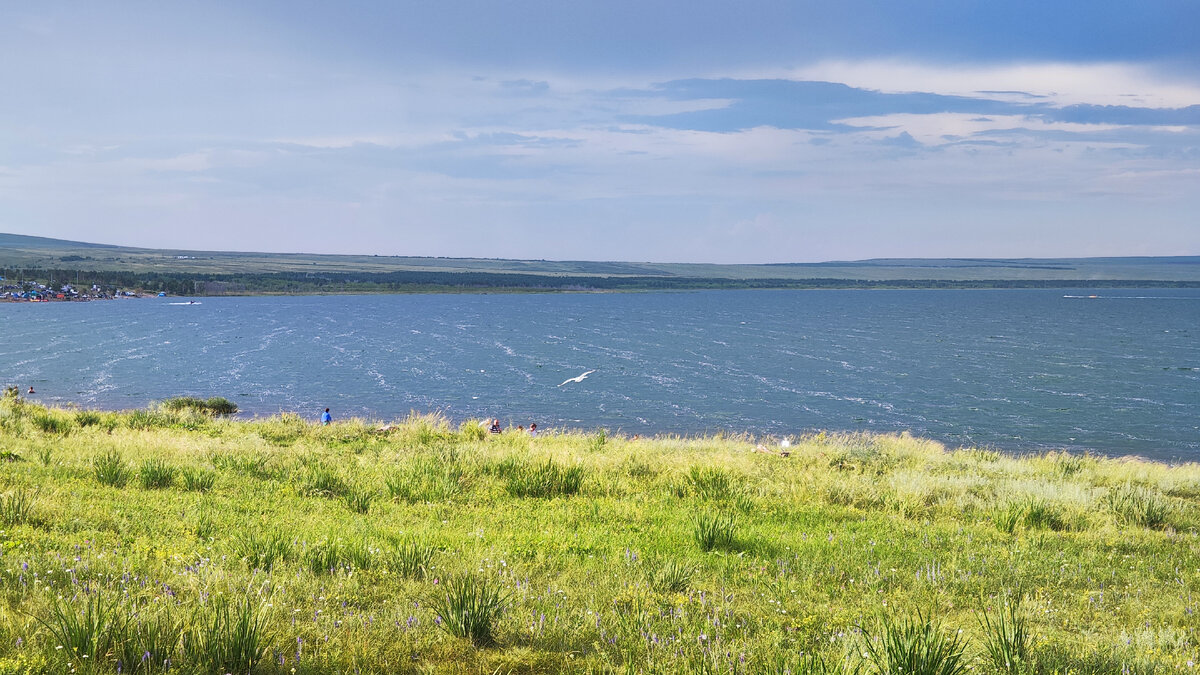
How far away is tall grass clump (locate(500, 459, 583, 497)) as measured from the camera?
36.8ft

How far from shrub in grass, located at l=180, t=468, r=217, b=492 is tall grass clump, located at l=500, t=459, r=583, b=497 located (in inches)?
166

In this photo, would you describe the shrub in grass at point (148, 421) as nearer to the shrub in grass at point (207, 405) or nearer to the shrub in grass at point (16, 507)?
the shrub in grass at point (16, 507)

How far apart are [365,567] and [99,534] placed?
284 centimetres

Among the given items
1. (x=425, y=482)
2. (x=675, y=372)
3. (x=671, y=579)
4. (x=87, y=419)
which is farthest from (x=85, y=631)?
(x=675, y=372)

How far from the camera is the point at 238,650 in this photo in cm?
444

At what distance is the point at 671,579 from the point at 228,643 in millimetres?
3619

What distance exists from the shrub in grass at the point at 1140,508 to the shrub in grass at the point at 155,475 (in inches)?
552

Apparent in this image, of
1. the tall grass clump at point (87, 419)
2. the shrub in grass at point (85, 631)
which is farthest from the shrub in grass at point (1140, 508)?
the tall grass clump at point (87, 419)

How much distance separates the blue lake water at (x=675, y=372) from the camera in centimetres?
4131

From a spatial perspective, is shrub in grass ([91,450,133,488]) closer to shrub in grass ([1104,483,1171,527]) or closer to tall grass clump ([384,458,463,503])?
tall grass clump ([384,458,463,503])

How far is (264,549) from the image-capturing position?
6.81 meters

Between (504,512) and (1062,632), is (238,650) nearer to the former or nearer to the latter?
(504,512)

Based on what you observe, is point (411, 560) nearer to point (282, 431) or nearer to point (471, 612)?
point (471, 612)

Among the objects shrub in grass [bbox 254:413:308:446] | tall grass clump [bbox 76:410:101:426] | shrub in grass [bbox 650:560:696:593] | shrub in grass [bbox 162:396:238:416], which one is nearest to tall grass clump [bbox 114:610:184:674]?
shrub in grass [bbox 650:560:696:593]
